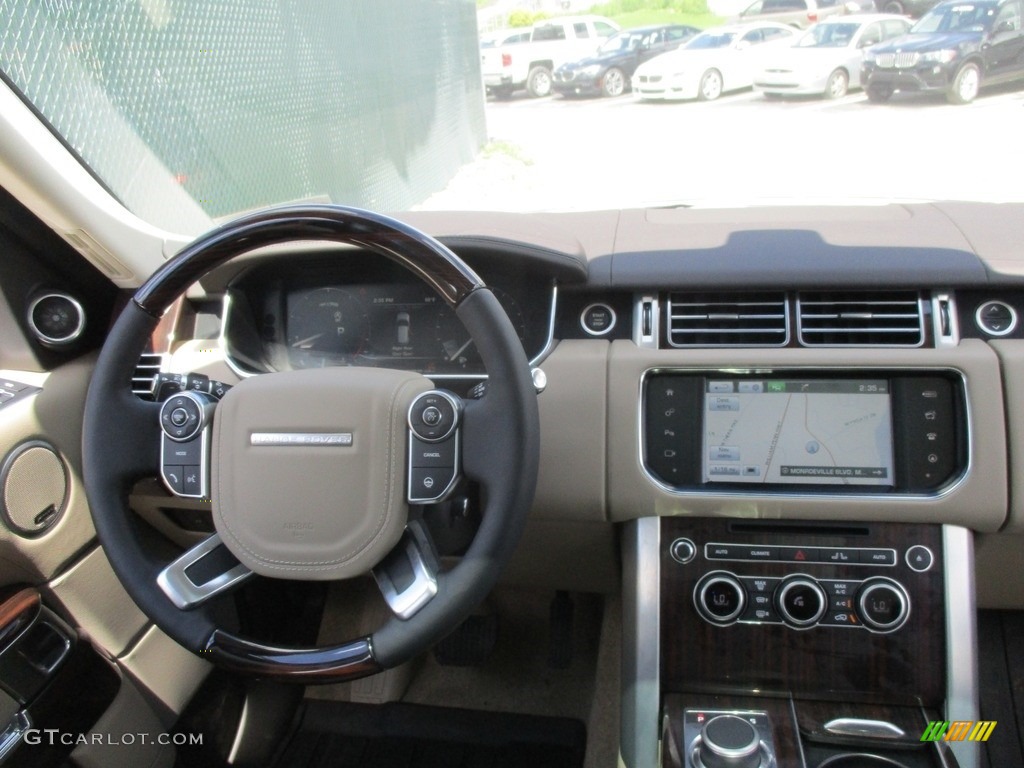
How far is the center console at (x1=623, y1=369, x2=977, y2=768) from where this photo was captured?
1756 mm

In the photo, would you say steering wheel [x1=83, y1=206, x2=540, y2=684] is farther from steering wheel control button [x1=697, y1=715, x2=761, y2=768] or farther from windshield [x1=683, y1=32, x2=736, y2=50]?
windshield [x1=683, y1=32, x2=736, y2=50]

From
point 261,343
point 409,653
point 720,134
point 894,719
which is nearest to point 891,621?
point 894,719

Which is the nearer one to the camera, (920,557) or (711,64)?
(920,557)

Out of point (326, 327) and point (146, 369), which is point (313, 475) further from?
point (146, 369)

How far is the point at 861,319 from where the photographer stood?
1801 mm

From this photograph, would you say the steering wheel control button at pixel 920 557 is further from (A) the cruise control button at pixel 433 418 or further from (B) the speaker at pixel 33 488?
(B) the speaker at pixel 33 488

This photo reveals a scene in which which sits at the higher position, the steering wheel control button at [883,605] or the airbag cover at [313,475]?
the airbag cover at [313,475]

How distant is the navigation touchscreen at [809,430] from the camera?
5.80 ft

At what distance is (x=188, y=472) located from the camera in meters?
1.47

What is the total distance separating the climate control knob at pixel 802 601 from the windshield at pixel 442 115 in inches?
40.0

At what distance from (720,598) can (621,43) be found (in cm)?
585

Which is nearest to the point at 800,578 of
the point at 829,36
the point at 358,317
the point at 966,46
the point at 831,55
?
the point at 358,317

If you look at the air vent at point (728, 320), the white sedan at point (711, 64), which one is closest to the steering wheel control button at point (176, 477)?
the air vent at point (728, 320)

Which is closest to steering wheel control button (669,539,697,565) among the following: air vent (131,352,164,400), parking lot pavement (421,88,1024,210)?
parking lot pavement (421,88,1024,210)
